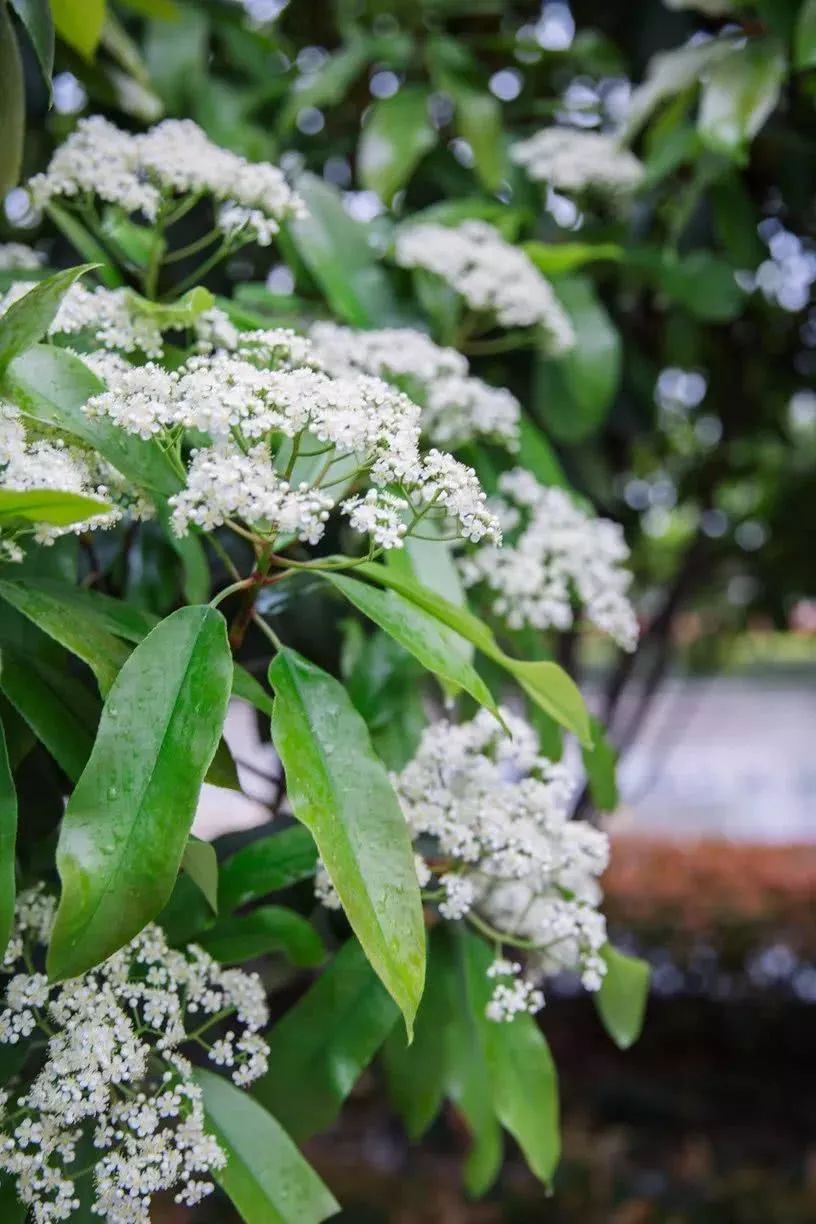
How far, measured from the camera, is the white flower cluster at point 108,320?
906mm

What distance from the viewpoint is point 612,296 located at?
1877 mm

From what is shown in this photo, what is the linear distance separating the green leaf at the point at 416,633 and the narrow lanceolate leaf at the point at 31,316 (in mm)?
245

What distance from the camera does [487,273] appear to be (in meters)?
1.31

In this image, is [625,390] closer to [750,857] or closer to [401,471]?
[401,471]

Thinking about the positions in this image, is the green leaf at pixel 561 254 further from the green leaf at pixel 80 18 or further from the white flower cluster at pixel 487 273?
the green leaf at pixel 80 18

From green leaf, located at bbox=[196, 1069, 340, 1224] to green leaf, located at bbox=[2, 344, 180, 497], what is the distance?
0.42m

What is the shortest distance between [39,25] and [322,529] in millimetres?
511

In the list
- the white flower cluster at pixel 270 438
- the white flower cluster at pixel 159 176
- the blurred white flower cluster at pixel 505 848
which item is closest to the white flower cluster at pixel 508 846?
the blurred white flower cluster at pixel 505 848

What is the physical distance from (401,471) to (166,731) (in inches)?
8.6

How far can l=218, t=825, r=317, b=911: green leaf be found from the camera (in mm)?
947

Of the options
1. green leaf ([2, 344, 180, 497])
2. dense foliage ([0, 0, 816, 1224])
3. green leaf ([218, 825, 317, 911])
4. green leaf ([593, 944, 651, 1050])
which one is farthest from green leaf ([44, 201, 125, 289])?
green leaf ([593, 944, 651, 1050])

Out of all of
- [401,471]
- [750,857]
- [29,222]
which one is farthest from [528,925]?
[750,857]

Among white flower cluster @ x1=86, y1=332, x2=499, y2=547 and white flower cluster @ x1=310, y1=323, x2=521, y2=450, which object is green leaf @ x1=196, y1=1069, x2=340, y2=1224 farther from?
white flower cluster @ x1=310, y1=323, x2=521, y2=450

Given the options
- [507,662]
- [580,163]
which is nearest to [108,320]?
[507,662]
